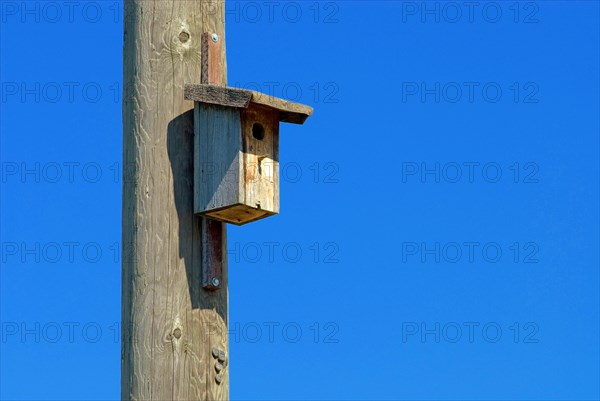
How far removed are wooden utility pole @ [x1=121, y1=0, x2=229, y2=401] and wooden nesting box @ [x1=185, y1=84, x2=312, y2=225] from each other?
6 cm

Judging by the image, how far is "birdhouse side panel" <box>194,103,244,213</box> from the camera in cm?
489

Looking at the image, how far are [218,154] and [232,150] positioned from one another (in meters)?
0.06

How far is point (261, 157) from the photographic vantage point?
515 centimetres

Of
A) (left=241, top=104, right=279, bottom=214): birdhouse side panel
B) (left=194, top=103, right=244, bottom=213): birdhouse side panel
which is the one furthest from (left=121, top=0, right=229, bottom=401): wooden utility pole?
(left=241, top=104, right=279, bottom=214): birdhouse side panel

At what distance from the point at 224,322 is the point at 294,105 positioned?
0.93 meters

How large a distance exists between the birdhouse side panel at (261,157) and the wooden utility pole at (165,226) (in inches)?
7.8

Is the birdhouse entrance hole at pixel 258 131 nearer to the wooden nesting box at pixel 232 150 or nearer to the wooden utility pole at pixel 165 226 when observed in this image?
the wooden nesting box at pixel 232 150

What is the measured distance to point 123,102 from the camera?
4.96m

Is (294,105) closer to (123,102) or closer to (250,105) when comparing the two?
(250,105)

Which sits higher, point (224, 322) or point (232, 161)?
point (232, 161)

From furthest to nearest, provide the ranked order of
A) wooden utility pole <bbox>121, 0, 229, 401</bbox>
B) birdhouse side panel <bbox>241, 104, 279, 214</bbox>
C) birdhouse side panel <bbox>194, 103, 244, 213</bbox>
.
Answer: birdhouse side panel <bbox>241, 104, 279, 214</bbox>, birdhouse side panel <bbox>194, 103, 244, 213</bbox>, wooden utility pole <bbox>121, 0, 229, 401</bbox>

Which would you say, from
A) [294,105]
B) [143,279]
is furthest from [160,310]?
[294,105]

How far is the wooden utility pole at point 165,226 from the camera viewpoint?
4.66 meters

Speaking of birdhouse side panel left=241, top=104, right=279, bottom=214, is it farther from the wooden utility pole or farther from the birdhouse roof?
the wooden utility pole
